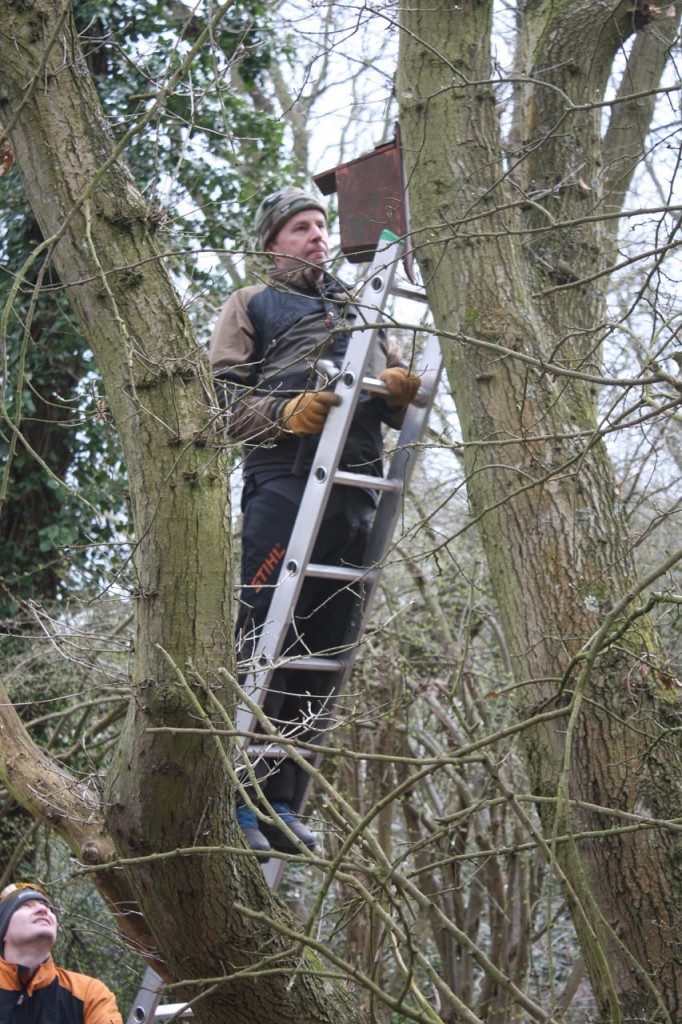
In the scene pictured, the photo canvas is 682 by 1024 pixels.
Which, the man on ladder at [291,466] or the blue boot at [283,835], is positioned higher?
the man on ladder at [291,466]

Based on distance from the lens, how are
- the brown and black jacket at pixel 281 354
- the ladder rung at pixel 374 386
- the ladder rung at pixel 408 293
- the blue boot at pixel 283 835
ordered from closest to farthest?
the blue boot at pixel 283 835, the ladder rung at pixel 374 386, the brown and black jacket at pixel 281 354, the ladder rung at pixel 408 293

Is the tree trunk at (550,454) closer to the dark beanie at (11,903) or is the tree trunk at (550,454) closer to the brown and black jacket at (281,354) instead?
the brown and black jacket at (281,354)

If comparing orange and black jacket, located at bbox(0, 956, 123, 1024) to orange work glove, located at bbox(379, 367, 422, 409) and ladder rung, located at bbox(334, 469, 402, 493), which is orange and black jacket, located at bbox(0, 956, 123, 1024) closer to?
ladder rung, located at bbox(334, 469, 402, 493)

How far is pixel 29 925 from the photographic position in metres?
4.31

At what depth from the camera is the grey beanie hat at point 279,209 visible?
4132 millimetres

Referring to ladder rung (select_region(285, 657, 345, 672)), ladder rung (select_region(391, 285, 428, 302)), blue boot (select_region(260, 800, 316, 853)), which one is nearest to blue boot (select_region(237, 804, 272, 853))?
blue boot (select_region(260, 800, 316, 853))

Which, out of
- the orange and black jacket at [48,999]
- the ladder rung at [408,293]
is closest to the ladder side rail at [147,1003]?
the orange and black jacket at [48,999]

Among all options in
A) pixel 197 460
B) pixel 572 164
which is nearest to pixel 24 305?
pixel 572 164

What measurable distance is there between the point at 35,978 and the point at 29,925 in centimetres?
26

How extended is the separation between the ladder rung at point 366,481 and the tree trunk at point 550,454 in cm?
50

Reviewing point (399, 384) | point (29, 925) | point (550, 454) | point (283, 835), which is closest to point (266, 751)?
point (283, 835)

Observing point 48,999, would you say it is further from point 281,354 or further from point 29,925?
point 281,354

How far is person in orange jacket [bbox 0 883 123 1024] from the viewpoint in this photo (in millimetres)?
4324

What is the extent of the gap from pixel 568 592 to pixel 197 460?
3.77 feet
